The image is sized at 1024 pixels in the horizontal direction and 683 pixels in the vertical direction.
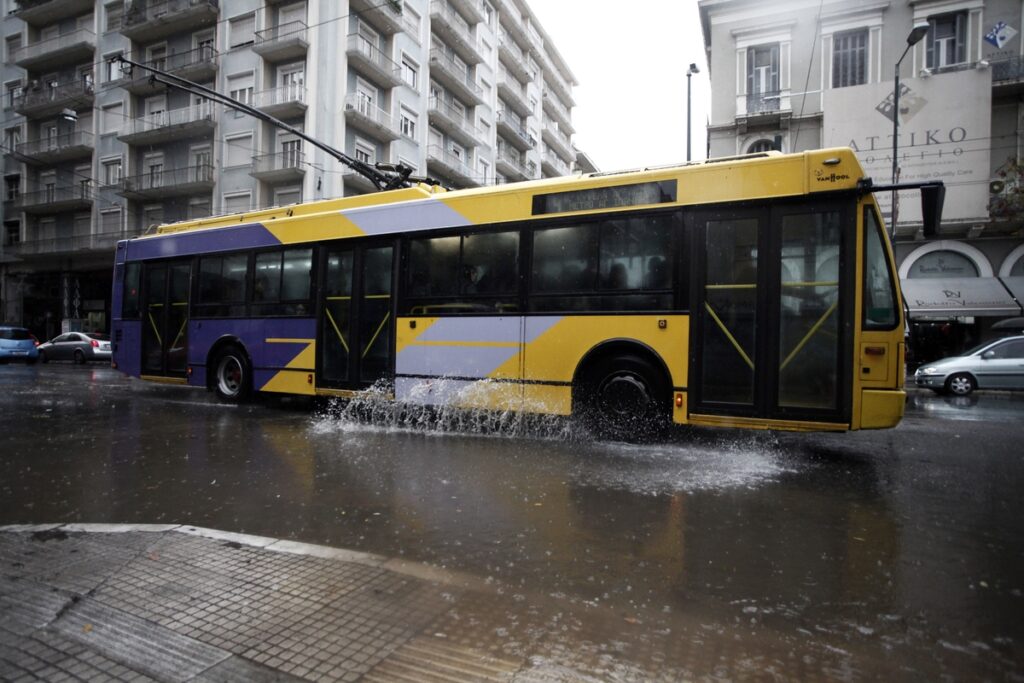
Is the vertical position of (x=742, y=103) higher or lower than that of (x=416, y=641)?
higher

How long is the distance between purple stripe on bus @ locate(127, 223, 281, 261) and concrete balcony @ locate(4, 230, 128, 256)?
71.1 ft

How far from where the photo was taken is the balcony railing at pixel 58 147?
31984mm

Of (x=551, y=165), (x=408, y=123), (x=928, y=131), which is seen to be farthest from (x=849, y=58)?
(x=551, y=165)

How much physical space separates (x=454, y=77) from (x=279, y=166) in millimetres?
12834

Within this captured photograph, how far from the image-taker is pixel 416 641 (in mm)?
2480

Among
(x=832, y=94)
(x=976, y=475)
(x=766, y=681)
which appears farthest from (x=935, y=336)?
(x=766, y=681)

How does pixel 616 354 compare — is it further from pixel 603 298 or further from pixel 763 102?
pixel 763 102

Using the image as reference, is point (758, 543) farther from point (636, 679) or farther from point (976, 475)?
point (976, 475)

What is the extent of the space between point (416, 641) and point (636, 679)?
0.91 metres

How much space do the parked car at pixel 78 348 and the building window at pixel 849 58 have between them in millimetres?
31392

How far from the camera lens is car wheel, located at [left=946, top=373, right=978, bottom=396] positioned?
15.0 metres

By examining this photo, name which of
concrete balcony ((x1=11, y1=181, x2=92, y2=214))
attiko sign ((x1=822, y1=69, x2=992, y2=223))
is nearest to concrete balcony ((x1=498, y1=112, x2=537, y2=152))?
attiko sign ((x1=822, y1=69, x2=992, y2=223))

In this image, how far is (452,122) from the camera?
1324 inches

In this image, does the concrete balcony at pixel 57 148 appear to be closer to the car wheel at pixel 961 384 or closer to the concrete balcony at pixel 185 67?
the concrete balcony at pixel 185 67
